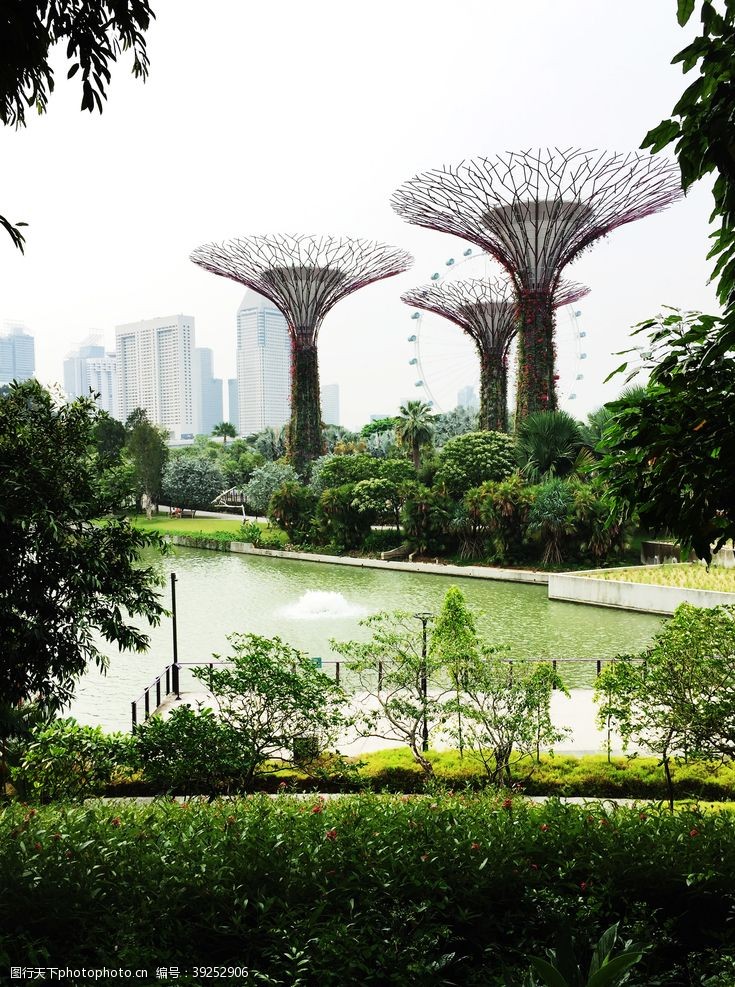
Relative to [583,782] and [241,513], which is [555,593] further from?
[241,513]

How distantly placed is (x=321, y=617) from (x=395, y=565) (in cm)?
899

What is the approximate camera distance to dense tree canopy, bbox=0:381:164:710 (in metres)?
7.26

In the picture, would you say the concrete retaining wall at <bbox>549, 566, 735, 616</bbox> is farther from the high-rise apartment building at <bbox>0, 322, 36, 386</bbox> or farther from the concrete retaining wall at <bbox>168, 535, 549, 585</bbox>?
the high-rise apartment building at <bbox>0, 322, 36, 386</bbox>

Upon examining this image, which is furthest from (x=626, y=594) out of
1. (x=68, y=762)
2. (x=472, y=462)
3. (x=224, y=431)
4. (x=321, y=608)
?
(x=224, y=431)

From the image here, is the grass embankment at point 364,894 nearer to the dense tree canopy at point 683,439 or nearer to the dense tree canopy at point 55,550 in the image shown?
the dense tree canopy at point 683,439

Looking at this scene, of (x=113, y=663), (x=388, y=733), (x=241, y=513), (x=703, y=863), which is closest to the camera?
(x=703, y=863)

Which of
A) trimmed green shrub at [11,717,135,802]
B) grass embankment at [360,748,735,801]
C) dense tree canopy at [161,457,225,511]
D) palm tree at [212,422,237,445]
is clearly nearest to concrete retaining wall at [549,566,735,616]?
grass embankment at [360,748,735,801]

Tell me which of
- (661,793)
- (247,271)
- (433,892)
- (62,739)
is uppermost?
(247,271)

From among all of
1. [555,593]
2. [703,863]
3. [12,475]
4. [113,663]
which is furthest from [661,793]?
[555,593]

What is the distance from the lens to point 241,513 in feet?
165

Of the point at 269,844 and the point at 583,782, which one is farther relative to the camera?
the point at 583,782

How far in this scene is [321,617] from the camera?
20.0m

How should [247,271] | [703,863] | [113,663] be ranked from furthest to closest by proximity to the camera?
[247,271]
[113,663]
[703,863]

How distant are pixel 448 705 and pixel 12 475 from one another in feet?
14.9
